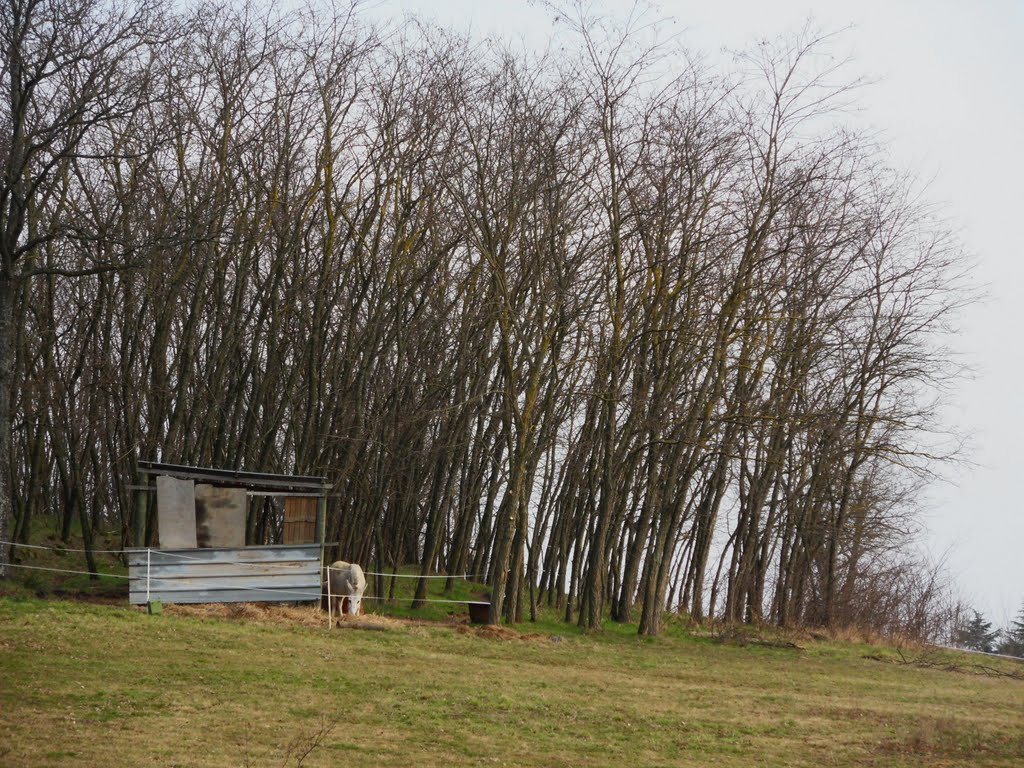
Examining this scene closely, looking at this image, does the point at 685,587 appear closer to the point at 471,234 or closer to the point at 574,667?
the point at 471,234

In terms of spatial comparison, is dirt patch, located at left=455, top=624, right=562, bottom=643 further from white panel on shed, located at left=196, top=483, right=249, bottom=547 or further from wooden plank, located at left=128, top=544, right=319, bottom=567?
white panel on shed, located at left=196, top=483, right=249, bottom=547

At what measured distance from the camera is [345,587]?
1855cm

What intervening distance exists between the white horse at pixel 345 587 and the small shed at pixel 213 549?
1.20 ft

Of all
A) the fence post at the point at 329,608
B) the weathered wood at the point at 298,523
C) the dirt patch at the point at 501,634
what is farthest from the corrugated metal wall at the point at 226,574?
the dirt patch at the point at 501,634

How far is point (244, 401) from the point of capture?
27.0m

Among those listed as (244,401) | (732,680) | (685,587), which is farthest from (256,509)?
(685,587)

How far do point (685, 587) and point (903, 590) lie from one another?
6.23 meters

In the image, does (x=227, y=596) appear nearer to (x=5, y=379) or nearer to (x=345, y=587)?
(x=345, y=587)

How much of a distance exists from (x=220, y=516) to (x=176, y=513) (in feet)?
2.86

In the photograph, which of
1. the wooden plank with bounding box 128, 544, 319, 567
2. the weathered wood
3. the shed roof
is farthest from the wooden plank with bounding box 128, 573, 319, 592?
the shed roof

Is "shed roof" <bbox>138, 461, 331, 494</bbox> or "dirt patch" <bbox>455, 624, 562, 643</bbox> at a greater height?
"shed roof" <bbox>138, 461, 331, 494</bbox>

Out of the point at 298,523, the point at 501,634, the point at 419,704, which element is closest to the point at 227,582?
the point at 298,523

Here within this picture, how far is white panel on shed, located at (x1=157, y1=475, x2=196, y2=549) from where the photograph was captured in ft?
58.0

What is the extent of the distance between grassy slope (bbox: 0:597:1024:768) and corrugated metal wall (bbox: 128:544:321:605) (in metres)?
0.94
